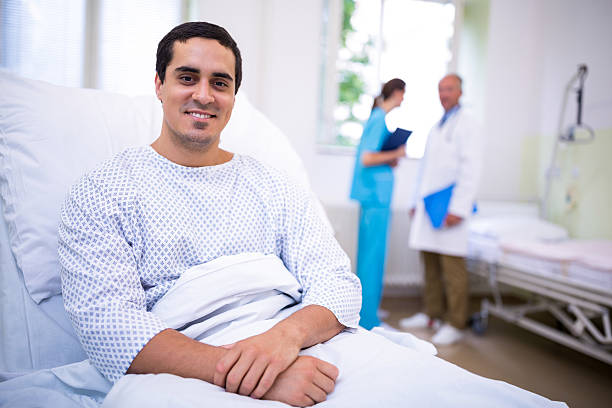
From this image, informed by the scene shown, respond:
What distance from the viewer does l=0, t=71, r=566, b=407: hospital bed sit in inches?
31.7

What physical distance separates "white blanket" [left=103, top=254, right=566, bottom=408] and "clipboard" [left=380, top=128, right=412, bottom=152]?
1549 mm

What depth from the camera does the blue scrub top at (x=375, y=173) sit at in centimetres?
248

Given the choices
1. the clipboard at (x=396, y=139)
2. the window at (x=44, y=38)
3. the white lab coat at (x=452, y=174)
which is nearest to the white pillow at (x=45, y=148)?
the window at (x=44, y=38)

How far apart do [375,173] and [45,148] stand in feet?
5.77

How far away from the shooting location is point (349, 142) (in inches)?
131

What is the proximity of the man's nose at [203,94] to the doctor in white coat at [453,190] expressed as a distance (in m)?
1.94

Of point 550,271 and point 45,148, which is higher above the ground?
point 45,148

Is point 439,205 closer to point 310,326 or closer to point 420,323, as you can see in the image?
point 420,323

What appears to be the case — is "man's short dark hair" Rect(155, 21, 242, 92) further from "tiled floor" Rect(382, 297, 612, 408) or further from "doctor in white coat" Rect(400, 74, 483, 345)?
"doctor in white coat" Rect(400, 74, 483, 345)

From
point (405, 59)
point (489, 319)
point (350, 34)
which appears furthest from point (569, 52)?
point (489, 319)

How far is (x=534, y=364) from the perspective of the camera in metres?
2.25

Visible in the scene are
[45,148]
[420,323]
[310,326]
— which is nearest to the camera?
[310,326]

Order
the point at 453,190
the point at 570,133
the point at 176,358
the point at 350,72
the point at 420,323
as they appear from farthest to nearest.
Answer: the point at 350,72 < the point at 570,133 < the point at 420,323 < the point at 453,190 < the point at 176,358

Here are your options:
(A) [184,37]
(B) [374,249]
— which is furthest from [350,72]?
(A) [184,37]
